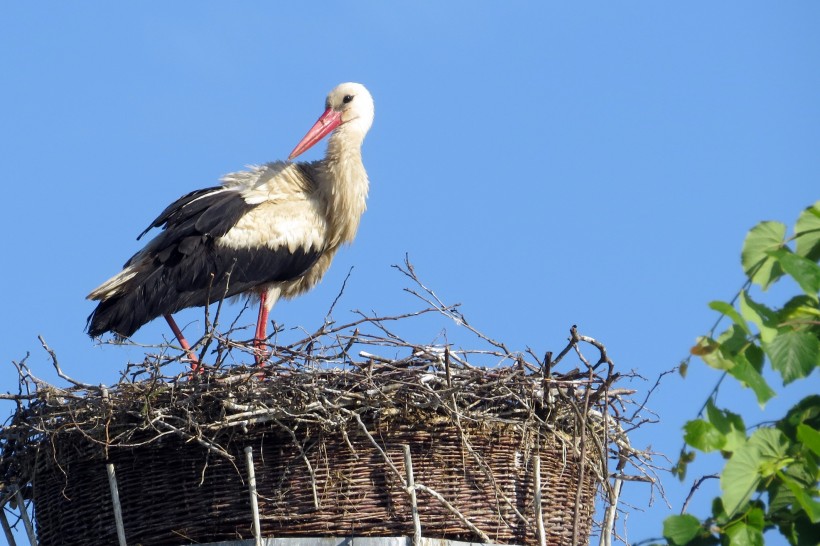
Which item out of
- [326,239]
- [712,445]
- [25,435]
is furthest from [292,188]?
[712,445]

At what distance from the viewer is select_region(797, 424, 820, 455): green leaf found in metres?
2.25

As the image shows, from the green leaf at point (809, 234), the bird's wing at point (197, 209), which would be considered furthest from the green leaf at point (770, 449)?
the bird's wing at point (197, 209)

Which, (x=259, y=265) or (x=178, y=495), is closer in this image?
(x=178, y=495)

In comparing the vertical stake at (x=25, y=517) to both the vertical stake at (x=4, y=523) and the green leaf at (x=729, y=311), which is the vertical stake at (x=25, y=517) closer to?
the vertical stake at (x=4, y=523)

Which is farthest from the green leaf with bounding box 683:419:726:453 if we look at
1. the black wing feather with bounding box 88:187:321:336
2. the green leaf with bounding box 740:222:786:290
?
the black wing feather with bounding box 88:187:321:336

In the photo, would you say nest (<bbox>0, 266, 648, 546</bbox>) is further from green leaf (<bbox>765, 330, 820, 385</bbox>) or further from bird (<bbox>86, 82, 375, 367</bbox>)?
green leaf (<bbox>765, 330, 820, 385</bbox>)

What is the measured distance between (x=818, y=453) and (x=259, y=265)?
22.0 feet

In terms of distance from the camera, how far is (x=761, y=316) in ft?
7.50

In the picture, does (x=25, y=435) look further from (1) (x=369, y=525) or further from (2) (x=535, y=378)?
(2) (x=535, y=378)

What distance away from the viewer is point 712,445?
2332 millimetres

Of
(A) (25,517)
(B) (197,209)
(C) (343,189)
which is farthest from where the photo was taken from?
(C) (343,189)

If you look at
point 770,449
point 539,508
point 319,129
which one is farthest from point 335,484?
point 319,129

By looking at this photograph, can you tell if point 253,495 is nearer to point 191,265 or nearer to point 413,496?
point 413,496

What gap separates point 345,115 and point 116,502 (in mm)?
4452
